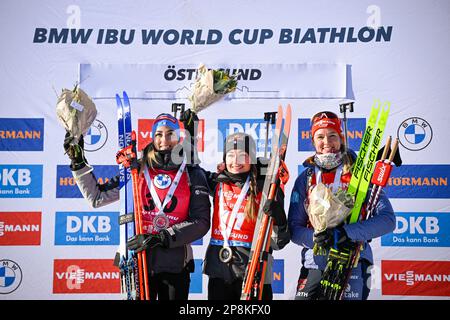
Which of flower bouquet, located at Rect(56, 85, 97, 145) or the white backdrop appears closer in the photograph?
flower bouquet, located at Rect(56, 85, 97, 145)

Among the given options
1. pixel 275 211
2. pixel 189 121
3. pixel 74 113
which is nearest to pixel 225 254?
pixel 275 211

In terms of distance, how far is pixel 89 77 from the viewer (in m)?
4.48

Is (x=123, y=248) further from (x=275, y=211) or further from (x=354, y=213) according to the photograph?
(x=354, y=213)

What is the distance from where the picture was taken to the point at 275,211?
3.38m

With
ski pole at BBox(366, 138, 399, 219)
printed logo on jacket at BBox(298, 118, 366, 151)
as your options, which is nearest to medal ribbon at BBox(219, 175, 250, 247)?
ski pole at BBox(366, 138, 399, 219)

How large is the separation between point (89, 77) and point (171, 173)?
1396 mm

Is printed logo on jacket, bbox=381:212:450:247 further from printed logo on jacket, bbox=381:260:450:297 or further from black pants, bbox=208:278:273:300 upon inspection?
black pants, bbox=208:278:273:300

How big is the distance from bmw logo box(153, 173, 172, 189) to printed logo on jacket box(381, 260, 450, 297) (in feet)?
6.49

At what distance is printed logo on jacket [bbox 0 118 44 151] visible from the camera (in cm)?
449

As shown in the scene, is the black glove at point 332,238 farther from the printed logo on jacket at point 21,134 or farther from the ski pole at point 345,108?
the printed logo on jacket at point 21,134

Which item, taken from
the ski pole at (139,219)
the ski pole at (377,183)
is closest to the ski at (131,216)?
the ski pole at (139,219)

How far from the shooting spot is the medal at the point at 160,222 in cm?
355

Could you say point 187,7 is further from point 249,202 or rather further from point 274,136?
point 249,202

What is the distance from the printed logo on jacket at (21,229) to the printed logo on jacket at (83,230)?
17cm
